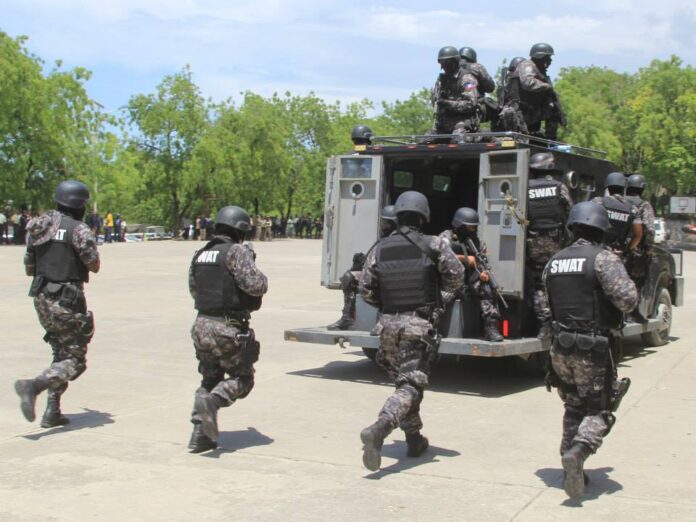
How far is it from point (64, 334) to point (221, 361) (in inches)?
51.8

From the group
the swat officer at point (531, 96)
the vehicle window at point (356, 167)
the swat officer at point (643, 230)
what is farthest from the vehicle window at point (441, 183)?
the swat officer at point (643, 230)

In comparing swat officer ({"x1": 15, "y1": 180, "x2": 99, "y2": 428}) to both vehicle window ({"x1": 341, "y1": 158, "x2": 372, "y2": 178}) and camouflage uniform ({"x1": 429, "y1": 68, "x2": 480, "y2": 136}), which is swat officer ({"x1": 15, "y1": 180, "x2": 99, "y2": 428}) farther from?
camouflage uniform ({"x1": 429, "y1": 68, "x2": 480, "y2": 136})

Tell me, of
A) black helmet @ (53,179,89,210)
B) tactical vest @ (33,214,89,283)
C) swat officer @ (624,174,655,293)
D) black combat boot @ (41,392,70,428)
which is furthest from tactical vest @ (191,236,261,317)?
swat officer @ (624,174,655,293)

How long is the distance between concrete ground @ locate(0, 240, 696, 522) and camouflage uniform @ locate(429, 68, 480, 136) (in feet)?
8.66

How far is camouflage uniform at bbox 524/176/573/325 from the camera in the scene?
8.82 m

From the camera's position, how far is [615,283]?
5301mm

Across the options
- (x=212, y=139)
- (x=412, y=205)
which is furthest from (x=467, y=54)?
(x=212, y=139)

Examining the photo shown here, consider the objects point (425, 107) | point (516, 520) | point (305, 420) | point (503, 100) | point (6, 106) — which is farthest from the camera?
point (425, 107)

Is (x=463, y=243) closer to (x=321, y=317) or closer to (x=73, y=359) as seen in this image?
(x=73, y=359)

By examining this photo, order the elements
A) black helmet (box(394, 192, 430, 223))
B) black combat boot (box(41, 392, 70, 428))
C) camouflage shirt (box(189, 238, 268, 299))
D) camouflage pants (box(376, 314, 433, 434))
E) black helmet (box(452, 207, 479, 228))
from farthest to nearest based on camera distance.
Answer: black helmet (box(452, 207, 479, 228)) → black combat boot (box(41, 392, 70, 428)) → camouflage shirt (box(189, 238, 268, 299)) → black helmet (box(394, 192, 430, 223)) → camouflage pants (box(376, 314, 433, 434))

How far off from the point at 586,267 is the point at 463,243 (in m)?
3.57

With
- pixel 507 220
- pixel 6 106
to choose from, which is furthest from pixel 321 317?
pixel 6 106

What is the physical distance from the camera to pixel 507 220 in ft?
28.9

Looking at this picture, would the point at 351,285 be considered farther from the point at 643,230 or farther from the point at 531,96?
the point at 643,230
